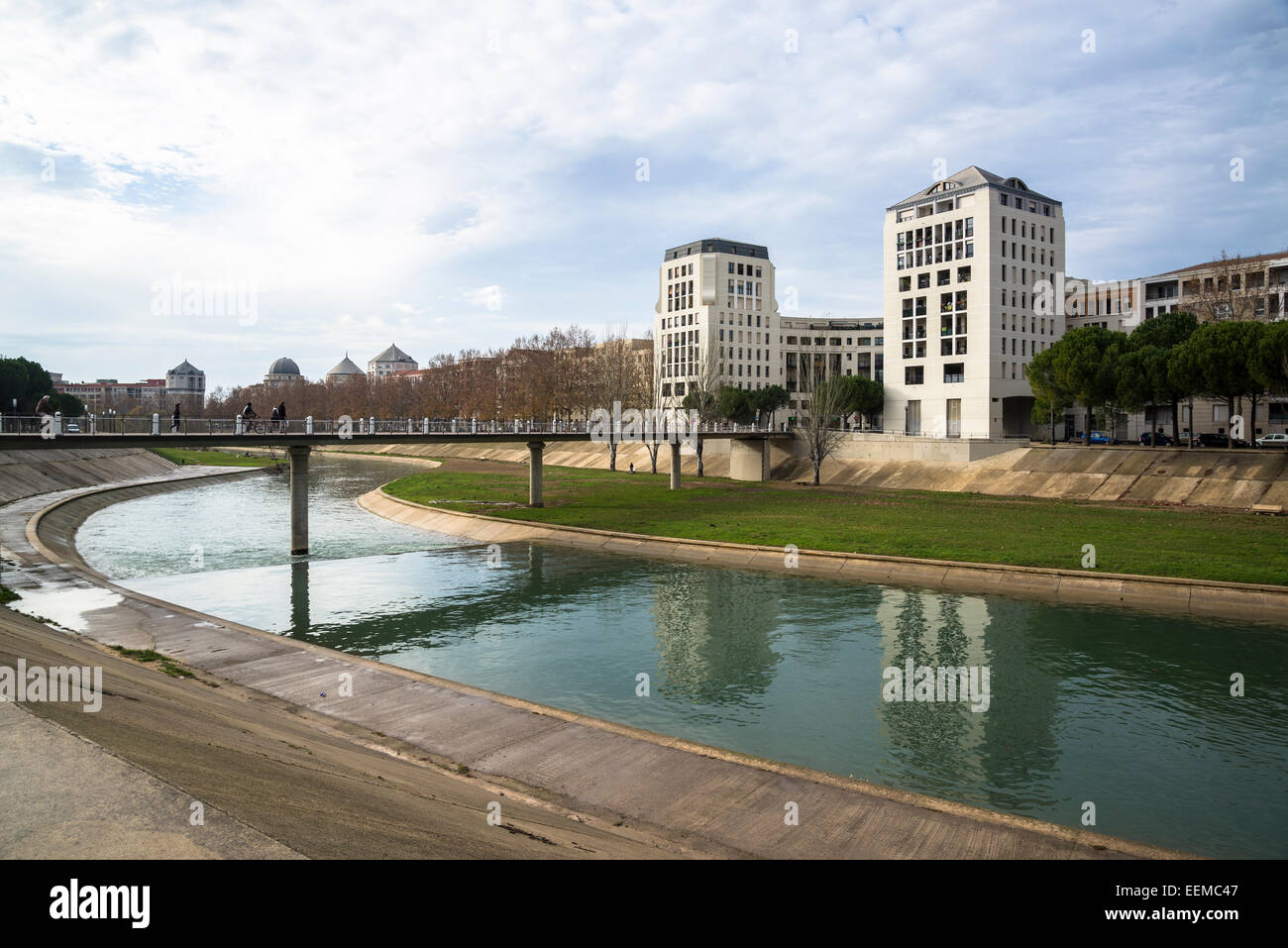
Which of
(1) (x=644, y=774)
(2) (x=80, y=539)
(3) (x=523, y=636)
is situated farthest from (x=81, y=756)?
(2) (x=80, y=539)

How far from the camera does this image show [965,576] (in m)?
35.2

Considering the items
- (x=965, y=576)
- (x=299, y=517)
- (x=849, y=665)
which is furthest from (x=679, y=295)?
(x=849, y=665)

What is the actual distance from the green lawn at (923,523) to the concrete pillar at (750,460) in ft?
24.0

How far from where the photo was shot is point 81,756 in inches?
382

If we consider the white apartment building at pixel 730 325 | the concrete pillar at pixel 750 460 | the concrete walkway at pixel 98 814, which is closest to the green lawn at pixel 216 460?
the white apartment building at pixel 730 325

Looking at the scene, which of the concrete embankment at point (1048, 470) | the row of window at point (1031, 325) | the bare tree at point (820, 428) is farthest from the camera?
the row of window at point (1031, 325)

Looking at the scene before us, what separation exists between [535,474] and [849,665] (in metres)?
42.2

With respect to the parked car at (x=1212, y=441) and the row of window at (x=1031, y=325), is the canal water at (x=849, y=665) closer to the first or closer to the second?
the parked car at (x=1212, y=441)

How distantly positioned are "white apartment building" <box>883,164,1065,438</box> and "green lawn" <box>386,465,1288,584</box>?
3412 cm

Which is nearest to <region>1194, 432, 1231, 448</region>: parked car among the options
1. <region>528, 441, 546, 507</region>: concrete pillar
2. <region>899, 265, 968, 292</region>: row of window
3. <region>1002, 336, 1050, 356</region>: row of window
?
<region>1002, 336, 1050, 356</region>: row of window

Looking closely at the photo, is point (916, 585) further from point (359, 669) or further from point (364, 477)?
point (364, 477)

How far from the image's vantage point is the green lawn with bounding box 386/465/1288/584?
117 ft

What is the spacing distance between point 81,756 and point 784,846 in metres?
9.06

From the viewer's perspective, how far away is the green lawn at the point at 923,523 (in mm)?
35750
